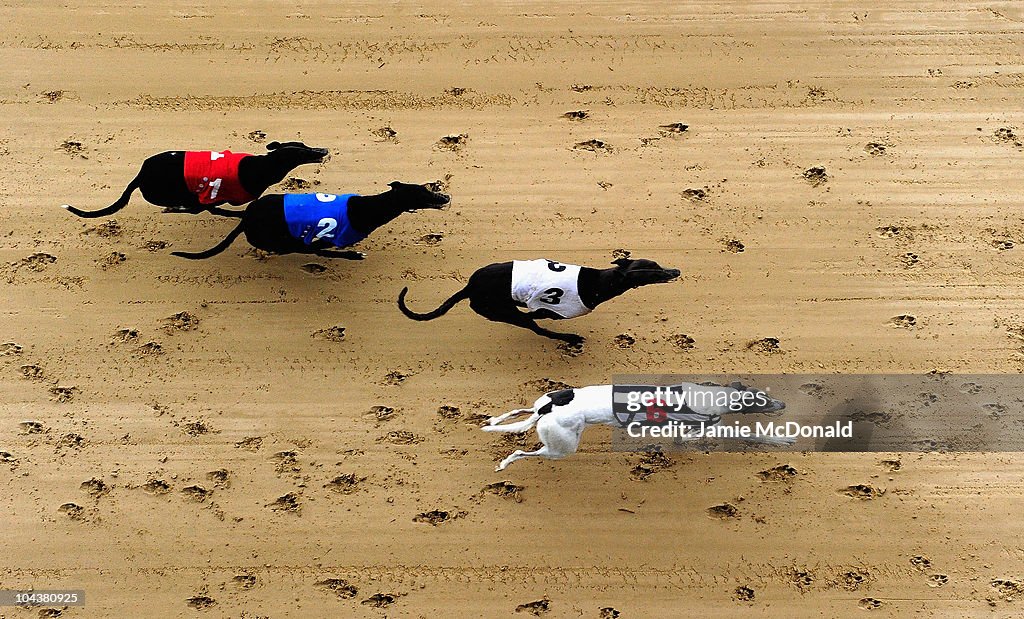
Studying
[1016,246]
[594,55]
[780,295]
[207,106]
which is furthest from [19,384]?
[1016,246]

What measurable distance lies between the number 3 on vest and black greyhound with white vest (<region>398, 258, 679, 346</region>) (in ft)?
2.52

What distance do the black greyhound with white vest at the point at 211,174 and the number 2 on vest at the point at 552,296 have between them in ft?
6.56

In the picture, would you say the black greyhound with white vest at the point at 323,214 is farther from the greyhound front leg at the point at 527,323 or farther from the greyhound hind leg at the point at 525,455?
the greyhound hind leg at the point at 525,455

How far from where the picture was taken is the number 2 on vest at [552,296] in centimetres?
590

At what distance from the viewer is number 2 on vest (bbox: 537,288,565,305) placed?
5.90m

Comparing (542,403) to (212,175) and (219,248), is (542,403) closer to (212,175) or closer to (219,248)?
(219,248)

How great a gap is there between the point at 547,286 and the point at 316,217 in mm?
1721

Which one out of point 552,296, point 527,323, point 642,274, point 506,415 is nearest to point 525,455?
point 506,415

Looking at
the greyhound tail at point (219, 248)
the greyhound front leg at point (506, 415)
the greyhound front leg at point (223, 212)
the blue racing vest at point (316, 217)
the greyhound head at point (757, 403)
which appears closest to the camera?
the greyhound head at point (757, 403)

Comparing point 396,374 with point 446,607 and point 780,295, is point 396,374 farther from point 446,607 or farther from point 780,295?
point 780,295

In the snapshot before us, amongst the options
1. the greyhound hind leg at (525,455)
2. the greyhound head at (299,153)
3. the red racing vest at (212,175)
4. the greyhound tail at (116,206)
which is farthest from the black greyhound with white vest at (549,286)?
the greyhound tail at (116,206)

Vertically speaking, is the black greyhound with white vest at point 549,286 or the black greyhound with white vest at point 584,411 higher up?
the black greyhound with white vest at point 549,286

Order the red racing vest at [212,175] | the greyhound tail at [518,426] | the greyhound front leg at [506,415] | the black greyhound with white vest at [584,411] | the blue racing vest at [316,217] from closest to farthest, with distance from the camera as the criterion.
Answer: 1. the black greyhound with white vest at [584,411]
2. the greyhound tail at [518,426]
3. the greyhound front leg at [506,415]
4. the blue racing vest at [316,217]
5. the red racing vest at [212,175]

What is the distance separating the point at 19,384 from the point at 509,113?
4307 millimetres
